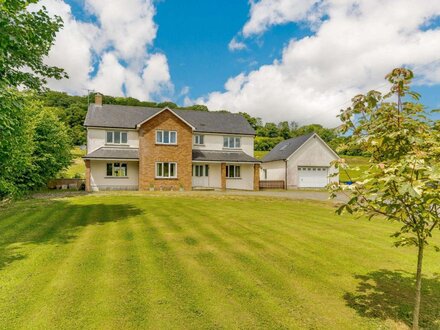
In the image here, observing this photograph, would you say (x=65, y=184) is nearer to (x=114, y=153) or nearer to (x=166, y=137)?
(x=114, y=153)

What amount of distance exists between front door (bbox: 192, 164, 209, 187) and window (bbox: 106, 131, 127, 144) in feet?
27.5

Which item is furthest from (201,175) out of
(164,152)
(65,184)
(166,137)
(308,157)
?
(65,184)

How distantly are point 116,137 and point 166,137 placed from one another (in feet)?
19.3

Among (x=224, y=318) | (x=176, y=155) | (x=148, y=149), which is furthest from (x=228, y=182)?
(x=224, y=318)

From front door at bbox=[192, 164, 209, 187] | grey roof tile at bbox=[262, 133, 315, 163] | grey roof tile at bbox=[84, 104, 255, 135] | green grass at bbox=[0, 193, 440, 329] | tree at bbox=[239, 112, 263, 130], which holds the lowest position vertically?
green grass at bbox=[0, 193, 440, 329]

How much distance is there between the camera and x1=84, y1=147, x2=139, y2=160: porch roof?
2890 centimetres

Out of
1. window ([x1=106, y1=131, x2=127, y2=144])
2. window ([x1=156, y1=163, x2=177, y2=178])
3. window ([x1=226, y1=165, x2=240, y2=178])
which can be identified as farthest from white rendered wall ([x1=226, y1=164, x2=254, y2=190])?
window ([x1=106, y1=131, x2=127, y2=144])

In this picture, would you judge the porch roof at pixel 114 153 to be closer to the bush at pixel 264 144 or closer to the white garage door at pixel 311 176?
the white garage door at pixel 311 176

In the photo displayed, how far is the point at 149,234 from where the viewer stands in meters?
10.5

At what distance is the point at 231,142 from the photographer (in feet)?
116

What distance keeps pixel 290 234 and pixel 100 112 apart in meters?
28.8

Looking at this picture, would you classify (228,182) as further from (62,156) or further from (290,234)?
(290,234)

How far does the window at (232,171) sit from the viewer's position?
1345 inches

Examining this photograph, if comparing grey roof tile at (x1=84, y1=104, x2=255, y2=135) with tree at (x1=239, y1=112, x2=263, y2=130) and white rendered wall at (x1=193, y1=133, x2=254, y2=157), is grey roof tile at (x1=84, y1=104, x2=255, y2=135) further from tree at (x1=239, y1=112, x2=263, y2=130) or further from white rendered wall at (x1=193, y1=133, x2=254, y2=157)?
tree at (x1=239, y1=112, x2=263, y2=130)
